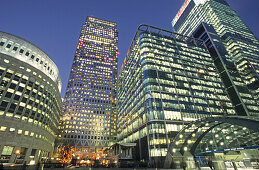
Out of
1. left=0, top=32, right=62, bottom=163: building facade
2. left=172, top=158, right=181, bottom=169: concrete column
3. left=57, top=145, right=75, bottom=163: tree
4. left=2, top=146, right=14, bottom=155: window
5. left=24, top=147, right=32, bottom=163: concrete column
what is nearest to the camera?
left=172, top=158, right=181, bottom=169: concrete column

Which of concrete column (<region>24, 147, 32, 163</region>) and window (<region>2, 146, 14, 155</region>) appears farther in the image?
concrete column (<region>24, 147, 32, 163</region>)

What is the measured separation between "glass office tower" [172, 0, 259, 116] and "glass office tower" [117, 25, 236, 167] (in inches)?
484

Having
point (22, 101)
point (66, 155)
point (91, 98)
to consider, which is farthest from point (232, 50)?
point (66, 155)

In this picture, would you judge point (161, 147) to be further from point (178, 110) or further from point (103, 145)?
point (103, 145)

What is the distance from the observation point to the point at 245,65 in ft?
336

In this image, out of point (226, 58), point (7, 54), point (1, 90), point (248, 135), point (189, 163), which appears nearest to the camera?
point (189, 163)

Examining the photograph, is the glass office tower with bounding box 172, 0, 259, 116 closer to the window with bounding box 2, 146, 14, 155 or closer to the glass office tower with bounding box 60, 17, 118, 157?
the glass office tower with bounding box 60, 17, 118, 157

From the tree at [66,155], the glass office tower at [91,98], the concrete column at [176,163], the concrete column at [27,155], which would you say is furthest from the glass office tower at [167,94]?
the glass office tower at [91,98]

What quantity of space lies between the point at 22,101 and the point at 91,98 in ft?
A: 257

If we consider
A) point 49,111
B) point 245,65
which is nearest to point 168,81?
point 49,111

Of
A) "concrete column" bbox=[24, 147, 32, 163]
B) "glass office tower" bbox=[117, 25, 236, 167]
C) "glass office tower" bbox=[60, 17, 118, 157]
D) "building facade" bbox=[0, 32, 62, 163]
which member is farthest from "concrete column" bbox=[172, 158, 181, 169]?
"glass office tower" bbox=[60, 17, 118, 157]

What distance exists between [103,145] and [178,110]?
3213 inches

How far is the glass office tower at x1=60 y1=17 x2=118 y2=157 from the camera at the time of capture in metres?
116

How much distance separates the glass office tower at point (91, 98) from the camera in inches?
4564
